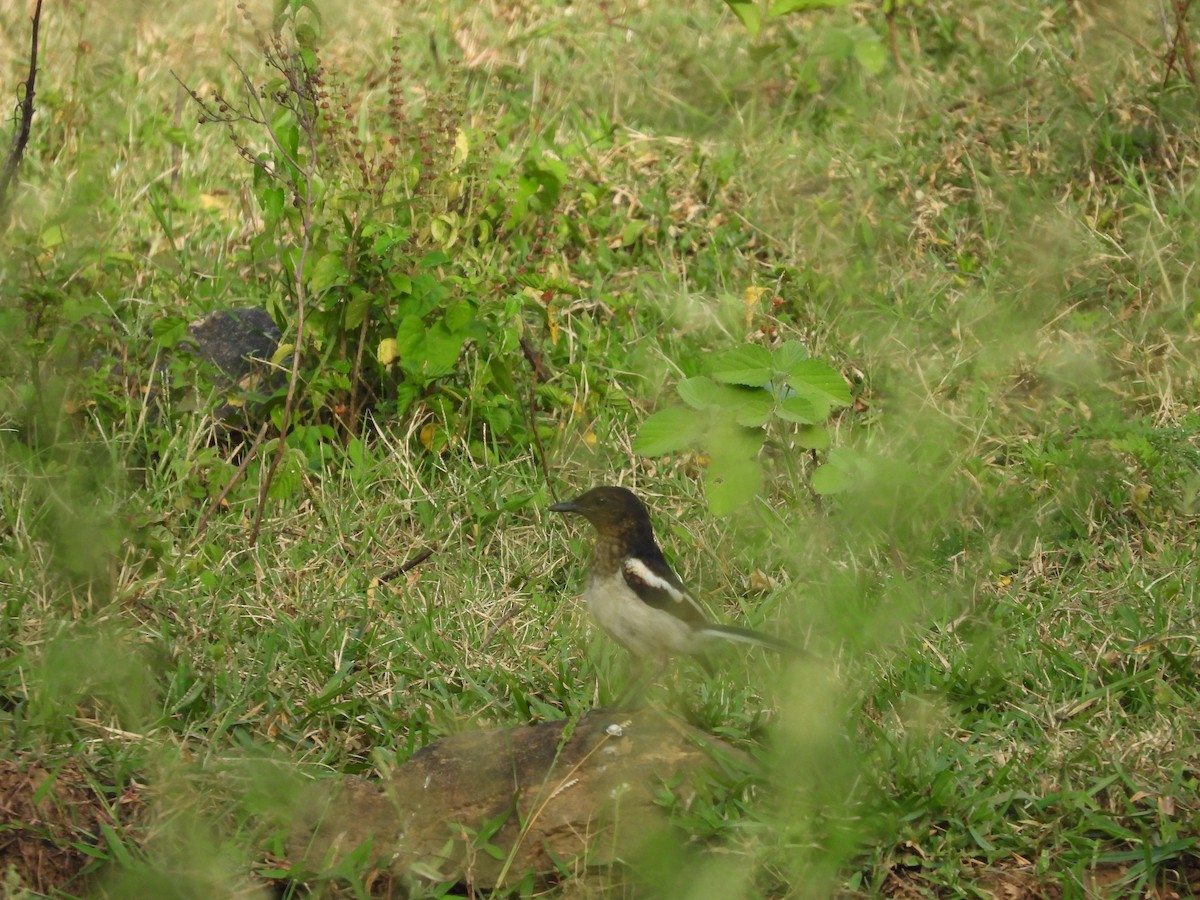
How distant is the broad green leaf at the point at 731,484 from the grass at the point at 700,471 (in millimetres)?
350

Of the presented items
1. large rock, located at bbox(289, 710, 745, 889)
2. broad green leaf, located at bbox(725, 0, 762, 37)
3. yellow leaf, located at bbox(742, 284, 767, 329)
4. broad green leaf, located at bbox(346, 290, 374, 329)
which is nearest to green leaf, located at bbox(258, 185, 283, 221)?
broad green leaf, located at bbox(346, 290, 374, 329)

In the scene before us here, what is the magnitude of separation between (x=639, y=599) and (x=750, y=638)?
0.34 metres

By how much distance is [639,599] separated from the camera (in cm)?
430

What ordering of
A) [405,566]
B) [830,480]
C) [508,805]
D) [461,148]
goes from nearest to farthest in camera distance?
1. [508,805]
2. [830,480]
3. [405,566]
4. [461,148]

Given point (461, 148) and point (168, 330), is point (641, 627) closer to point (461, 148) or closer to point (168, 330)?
point (168, 330)

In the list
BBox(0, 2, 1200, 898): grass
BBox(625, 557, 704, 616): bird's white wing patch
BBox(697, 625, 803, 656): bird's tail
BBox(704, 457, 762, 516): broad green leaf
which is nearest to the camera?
BBox(0, 2, 1200, 898): grass

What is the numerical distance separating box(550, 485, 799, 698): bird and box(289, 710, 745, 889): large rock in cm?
30

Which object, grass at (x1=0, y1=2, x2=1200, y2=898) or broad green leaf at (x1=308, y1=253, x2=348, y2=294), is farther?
broad green leaf at (x1=308, y1=253, x2=348, y2=294)

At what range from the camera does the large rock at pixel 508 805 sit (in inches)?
152

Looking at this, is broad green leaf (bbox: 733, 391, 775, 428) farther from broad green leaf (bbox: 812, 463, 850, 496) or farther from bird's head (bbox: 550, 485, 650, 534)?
bird's head (bbox: 550, 485, 650, 534)

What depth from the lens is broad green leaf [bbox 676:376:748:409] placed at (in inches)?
190

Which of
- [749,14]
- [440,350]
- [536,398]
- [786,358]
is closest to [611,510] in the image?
[786,358]

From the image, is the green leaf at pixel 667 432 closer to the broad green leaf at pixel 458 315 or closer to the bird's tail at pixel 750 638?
the bird's tail at pixel 750 638

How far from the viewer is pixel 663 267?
22.9 feet
